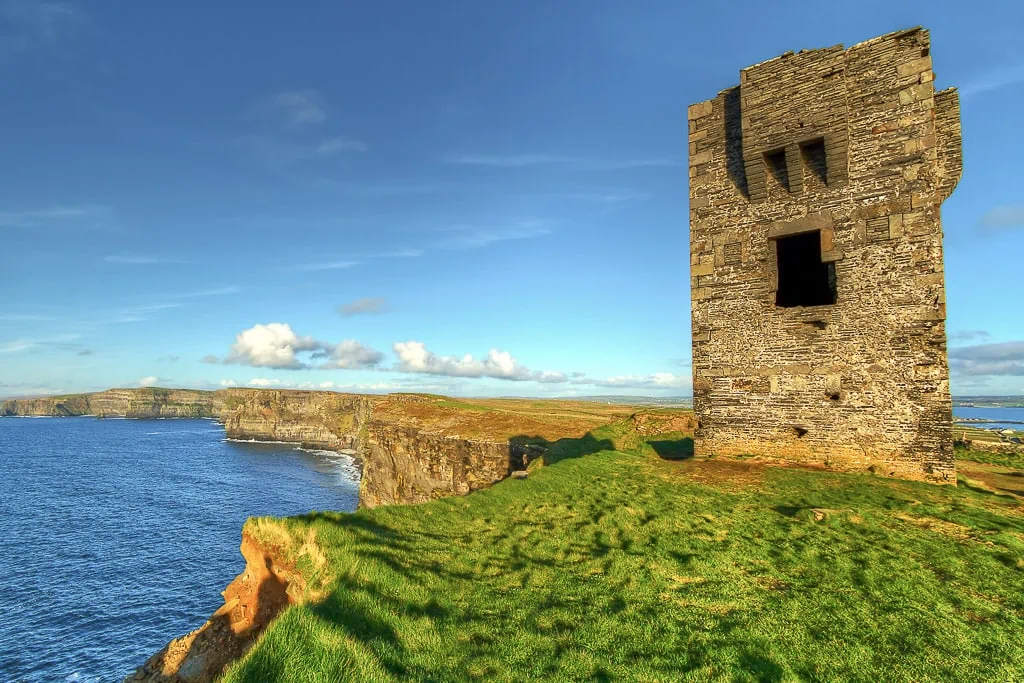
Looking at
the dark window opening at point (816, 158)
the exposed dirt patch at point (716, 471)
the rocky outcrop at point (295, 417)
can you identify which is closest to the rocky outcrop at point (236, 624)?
the exposed dirt patch at point (716, 471)

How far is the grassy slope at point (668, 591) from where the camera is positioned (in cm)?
573

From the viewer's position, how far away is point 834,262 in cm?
1559

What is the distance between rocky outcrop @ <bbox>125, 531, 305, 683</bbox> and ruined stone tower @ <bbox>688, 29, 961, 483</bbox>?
1497 cm

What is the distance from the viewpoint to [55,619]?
3147 cm

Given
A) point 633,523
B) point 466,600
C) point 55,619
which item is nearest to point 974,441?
point 633,523

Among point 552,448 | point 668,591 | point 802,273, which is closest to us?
point 668,591

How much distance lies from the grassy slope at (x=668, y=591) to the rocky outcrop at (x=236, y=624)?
0.47 meters

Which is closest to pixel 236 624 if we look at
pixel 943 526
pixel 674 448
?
pixel 943 526

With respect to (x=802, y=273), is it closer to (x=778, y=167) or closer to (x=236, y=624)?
(x=778, y=167)

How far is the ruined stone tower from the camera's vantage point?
14.2m

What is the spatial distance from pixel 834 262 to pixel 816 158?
3720mm

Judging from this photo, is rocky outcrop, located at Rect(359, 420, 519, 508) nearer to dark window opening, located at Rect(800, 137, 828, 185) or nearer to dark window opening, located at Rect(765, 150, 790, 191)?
dark window opening, located at Rect(765, 150, 790, 191)

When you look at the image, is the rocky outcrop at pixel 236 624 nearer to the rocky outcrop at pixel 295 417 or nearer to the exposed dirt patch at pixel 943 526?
the exposed dirt patch at pixel 943 526

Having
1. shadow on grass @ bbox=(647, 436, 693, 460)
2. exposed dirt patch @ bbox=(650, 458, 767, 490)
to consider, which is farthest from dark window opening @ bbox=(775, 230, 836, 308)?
shadow on grass @ bbox=(647, 436, 693, 460)
